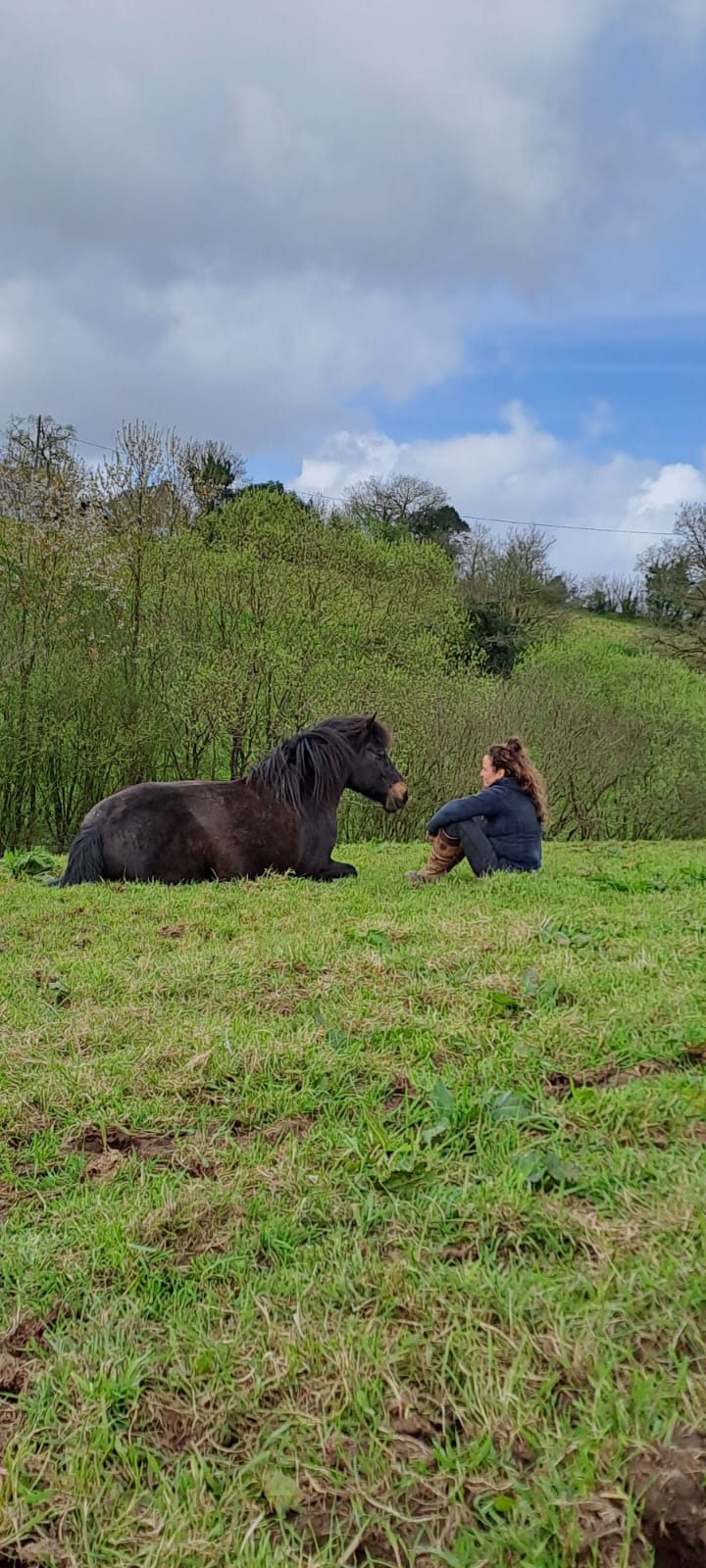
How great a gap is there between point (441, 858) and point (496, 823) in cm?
59

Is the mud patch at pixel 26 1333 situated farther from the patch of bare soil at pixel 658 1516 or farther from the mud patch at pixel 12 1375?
the patch of bare soil at pixel 658 1516

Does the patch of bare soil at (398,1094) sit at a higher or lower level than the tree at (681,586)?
lower

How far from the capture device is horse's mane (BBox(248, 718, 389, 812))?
336 inches

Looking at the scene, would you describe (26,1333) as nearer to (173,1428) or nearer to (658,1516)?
(173,1428)

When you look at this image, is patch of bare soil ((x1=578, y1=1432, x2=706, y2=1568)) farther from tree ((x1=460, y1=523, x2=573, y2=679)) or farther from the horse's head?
tree ((x1=460, y1=523, x2=573, y2=679))

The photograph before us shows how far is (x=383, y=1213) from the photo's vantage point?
2.46 meters

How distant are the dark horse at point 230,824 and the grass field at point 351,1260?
3473mm

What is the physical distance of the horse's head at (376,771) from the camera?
9.23 m

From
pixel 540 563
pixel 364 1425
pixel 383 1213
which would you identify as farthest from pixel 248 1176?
pixel 540 563

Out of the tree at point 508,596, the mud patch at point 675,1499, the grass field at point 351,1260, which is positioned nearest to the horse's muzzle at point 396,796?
the grass field at point 351,1260

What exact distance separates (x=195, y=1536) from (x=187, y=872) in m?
6.47

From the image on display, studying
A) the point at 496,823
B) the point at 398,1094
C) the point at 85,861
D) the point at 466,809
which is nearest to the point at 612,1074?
the point at 398,1094

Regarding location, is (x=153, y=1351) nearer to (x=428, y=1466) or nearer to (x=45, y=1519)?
(x=45, y=1519)

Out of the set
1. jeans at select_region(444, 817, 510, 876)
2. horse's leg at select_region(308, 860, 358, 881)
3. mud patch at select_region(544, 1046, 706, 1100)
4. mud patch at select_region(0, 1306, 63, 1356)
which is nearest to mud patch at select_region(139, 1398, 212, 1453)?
mud patch at select_region(0, 1306, 63, 1356)
